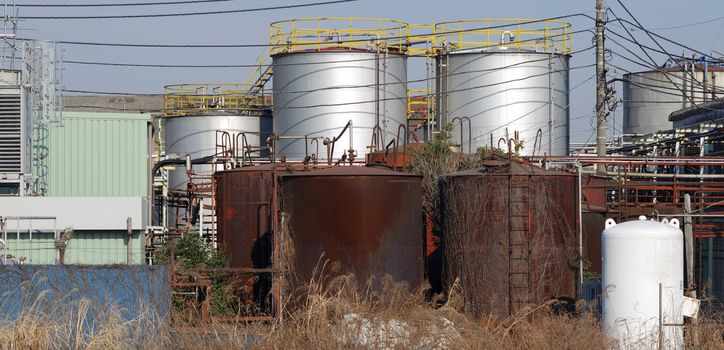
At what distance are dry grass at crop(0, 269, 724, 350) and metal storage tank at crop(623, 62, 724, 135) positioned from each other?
26.6 meters

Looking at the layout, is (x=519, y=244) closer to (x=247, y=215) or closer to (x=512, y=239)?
(x=512, y=239)

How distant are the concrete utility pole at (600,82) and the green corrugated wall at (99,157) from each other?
11.6m

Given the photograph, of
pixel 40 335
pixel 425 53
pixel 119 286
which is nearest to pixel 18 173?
pixel 119 286

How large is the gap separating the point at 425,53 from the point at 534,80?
12.9ft

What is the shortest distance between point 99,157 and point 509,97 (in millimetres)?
12804

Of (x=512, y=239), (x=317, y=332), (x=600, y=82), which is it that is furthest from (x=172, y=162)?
(x=317, y=332)

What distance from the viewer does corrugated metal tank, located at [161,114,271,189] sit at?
1487 inches

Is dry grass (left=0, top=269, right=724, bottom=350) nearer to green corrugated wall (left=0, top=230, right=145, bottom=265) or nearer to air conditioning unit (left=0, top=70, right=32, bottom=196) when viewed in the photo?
green corrugated wall (left=0, top=230, right=145, bottom=265)

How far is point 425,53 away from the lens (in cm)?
3603

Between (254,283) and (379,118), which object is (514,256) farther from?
(379,118)

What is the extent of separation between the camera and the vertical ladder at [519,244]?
1908 centimetres

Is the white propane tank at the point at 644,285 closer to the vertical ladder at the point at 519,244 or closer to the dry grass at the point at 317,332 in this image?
the dry grass at the point at 317,332

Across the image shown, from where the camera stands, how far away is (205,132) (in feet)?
125

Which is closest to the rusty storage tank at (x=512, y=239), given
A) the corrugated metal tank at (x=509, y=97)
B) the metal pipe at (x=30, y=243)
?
the metal pipe at (x=30, y=243)
